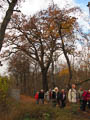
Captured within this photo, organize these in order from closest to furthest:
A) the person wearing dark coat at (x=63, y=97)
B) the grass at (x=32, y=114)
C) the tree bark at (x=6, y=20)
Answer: the grass at (x=32, y=114), the tree bark at (x=6, y=20), the person wearing dark coat at (x=63, y=97)

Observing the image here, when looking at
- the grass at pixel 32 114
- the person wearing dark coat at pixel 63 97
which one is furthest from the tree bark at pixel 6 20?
the person wearing dark coat at pixel 63 97

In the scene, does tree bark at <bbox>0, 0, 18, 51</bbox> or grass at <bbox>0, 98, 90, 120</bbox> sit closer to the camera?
grass at <bbox>0, 98, 90, 120</bbox>

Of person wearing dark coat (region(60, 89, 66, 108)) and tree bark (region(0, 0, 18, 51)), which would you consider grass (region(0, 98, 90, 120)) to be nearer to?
person wearing dark coat (region(60, 89, 66, 108))

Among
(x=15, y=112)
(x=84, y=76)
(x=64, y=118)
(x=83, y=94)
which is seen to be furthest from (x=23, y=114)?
(x=84, y=76)

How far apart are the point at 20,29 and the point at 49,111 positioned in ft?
65.5

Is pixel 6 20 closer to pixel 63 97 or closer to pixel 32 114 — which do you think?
pixel 32 114

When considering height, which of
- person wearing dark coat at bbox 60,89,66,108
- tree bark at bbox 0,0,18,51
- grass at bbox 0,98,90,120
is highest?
tree bark at bbox 0,0,18,51

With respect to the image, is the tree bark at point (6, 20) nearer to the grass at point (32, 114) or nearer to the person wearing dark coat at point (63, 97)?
the grass at point (32, 114)

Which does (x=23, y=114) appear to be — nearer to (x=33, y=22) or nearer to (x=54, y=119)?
(x=54, y=119)

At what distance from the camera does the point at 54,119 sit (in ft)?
31.6

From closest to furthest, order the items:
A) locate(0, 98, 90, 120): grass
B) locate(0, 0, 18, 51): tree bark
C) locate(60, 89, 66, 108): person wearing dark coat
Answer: locate(0, 98, 90, 120): grass, locate(0, 0, 18, 51): tree bark, locate(60, 89, 66, 108): person wearing dark coat

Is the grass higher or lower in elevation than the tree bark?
lower

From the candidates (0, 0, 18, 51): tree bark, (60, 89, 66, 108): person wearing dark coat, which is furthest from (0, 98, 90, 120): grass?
(0, 0, 18, 51): tree bark

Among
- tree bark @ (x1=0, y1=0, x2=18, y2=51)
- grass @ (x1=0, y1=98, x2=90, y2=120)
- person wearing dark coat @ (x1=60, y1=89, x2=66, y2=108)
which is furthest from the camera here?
person wearing dark coat @ (x1=60, y1=89, x2=66, y2=108)
